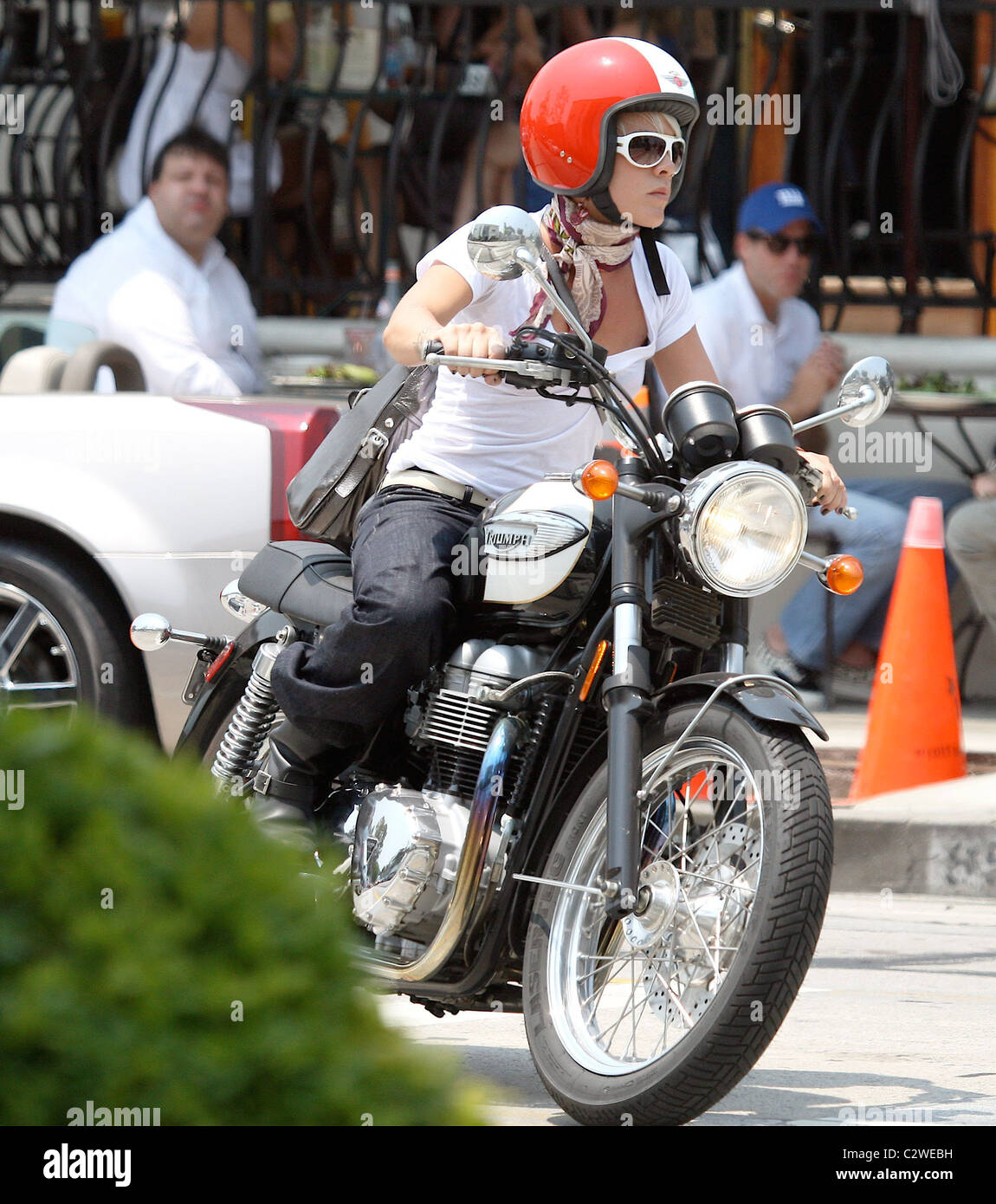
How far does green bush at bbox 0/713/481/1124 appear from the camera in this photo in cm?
139

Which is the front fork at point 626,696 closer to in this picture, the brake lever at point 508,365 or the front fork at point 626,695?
the front fork at point 626,695

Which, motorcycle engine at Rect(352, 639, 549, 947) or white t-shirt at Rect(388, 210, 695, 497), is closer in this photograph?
motorcycle engine at Rect(352, 639, 549, 947)

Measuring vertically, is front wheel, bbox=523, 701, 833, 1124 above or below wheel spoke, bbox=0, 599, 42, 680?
above

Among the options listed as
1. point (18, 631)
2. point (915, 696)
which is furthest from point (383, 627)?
point (915, 696)

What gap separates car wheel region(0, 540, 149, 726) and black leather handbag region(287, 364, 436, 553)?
183 centimetres

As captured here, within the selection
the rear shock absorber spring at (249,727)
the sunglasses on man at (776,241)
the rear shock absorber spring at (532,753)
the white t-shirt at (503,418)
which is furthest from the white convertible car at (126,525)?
the sunglasses on man at (776,241)

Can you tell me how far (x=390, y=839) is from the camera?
3578mm

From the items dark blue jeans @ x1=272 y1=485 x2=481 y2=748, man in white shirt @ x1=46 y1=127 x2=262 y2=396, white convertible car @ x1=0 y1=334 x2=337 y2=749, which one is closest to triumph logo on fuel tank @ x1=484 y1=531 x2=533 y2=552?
dark blue jeans @ x1=272 y1=485 x2=481 y2=748

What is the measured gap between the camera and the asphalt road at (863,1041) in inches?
145

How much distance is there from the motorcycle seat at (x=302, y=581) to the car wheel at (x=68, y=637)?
164 centimetres

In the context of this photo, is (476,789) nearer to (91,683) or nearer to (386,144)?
(91,683)

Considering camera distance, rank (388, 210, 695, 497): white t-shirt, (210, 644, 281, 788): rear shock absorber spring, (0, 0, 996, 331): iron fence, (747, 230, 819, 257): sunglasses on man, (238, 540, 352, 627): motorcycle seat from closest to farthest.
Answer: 1. (388, 210, 695, 497): white t-shirt
2. (238, 540, 352, 627): motorcycle seat
3. (210, 644, 281, 788): rear shock absorber spring
4. (747, 230, 819, 257): sunglasses on man
5. (0, 0, 996, 331): iron fence

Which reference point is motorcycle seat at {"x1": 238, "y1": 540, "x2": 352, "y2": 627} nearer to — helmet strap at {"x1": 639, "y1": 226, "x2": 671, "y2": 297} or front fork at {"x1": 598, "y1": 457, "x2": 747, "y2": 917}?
front fork at {"x1": 598, "y1": 457, "x2": 747, "y2": 917}
